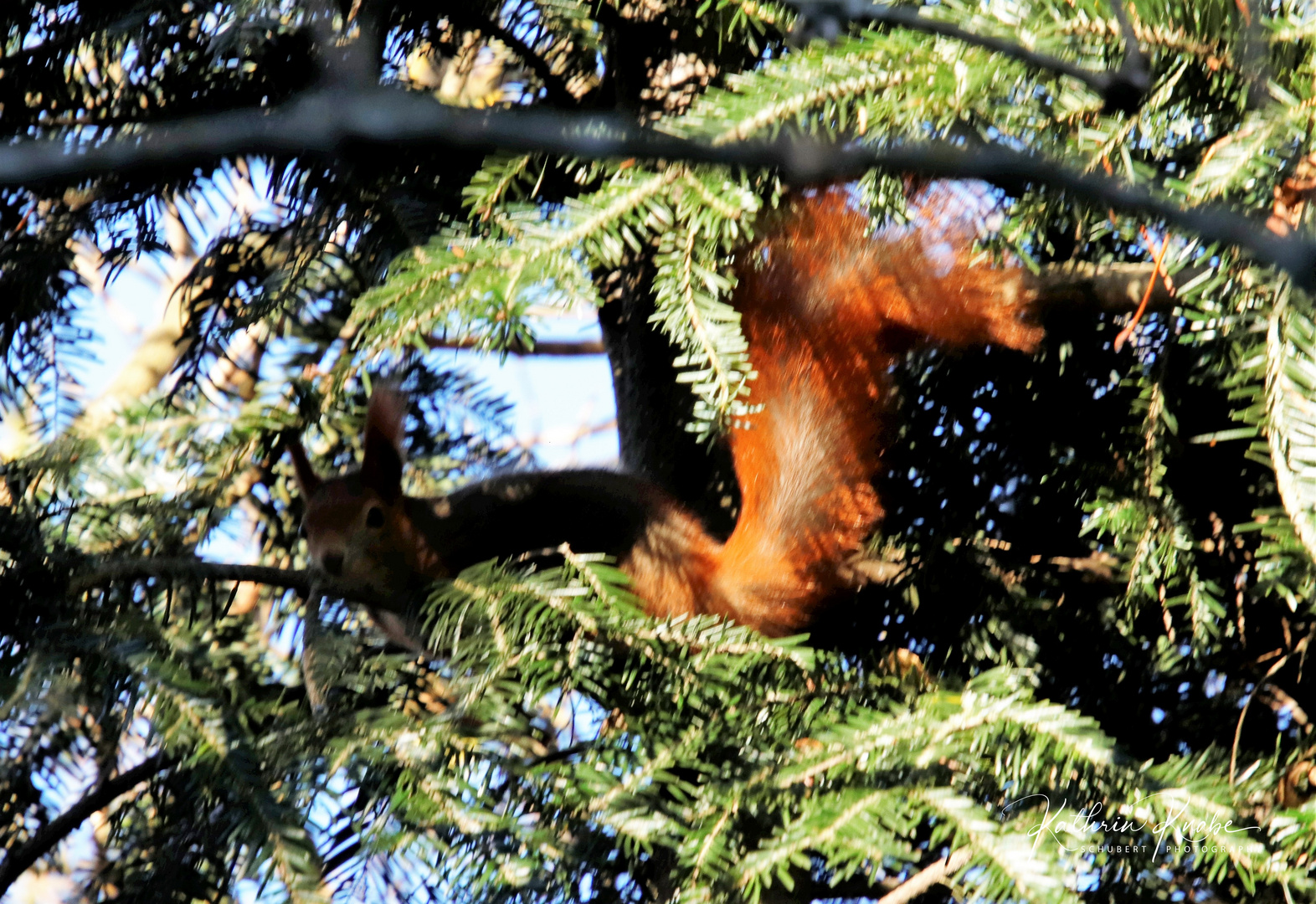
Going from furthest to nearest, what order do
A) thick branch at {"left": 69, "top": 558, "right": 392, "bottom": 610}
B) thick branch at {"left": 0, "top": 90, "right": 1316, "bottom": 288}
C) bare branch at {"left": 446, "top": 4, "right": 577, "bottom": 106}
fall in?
bare branch at {"left": 446, "top": 4, "right": 577, "bottom": 106} → thick branch at {"left": 69, "top": 558, "right": 392, "bottom": 610} → thick branch at {"left": 0, "top": 90, "right": 1316, "bottom": 288}

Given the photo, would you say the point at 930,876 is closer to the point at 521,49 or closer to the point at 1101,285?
the point at 1101,285

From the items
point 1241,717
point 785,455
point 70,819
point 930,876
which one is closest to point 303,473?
point 70,819

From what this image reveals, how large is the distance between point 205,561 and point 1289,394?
1.00 m

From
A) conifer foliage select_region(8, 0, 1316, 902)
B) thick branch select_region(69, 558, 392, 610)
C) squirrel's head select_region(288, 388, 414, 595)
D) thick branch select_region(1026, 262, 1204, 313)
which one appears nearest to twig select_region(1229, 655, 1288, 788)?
conifer foliage select_region(8, 0, 1316, 902)

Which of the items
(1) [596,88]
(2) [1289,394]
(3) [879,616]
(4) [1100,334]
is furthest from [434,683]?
(2) [1289,394]

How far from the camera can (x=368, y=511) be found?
184 centimetres

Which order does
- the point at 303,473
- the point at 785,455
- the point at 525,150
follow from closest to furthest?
the point at 525,150 < the point at 785,455 < the point at 303,473

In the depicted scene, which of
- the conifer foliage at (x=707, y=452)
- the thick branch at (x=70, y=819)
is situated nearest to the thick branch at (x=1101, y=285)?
the conifer foliage at (x=707, y=452)

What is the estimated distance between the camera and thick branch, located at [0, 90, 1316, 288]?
354 millimetres

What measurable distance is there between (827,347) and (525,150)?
0.77 meters

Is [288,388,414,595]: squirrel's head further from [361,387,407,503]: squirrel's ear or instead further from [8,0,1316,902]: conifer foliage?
[8,0,1316,902]: conifer foliage

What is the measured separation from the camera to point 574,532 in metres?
1.91

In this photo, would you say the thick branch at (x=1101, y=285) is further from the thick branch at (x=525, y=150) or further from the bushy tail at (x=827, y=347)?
the thick branch at (x=525, y=150)

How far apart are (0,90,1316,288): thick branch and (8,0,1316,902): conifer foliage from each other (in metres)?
0.09
